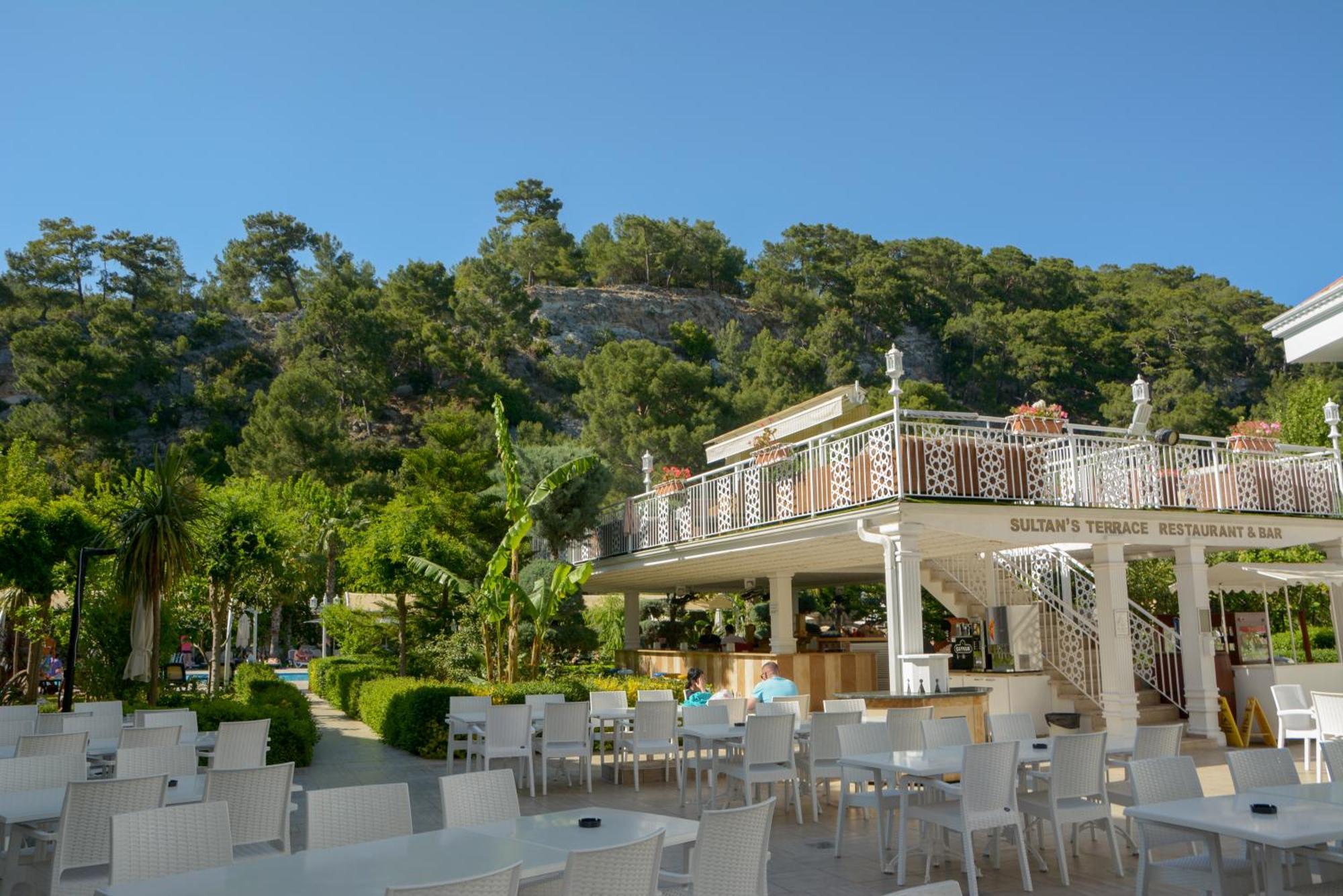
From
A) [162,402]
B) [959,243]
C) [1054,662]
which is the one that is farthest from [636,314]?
[1054,662]

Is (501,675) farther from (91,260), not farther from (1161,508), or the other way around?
(91,260)

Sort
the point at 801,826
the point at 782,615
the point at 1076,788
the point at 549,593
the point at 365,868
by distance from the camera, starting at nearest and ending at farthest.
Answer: the point at 365,868 < the point at 1076,788 < the point at 801,826 < the point at 549,593 < the point at 782,615

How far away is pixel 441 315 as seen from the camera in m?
65.7

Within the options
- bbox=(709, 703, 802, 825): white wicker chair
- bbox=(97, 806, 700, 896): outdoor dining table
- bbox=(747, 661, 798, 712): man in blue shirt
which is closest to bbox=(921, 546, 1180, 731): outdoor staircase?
bbox=(747, 661, 798, 712): man in blue shirt

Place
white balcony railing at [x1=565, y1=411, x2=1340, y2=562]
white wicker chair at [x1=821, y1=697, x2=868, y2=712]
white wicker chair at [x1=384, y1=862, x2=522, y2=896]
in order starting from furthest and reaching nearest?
white balcony railing at [x1=565, y1=411, x2=1340, y2=562] → white wicker chair at [x1=821, y1=697, x2=868, y2=712] → white wicker chair at [x1=384, y1=862, x2=522, y2=896]

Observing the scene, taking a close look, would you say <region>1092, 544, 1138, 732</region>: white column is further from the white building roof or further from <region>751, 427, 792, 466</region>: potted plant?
the white building roof

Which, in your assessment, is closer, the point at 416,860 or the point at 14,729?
the point at 416,860

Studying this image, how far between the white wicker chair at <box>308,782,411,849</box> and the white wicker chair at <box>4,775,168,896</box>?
913 millimetres

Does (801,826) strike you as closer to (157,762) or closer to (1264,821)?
(1264,821)

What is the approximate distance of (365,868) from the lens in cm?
398

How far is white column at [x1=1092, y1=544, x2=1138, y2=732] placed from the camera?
1327 centimetres

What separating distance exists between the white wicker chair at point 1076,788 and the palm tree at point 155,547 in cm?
1093

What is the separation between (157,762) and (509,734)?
4039 mm

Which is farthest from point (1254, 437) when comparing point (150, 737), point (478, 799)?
point (150, 737)
